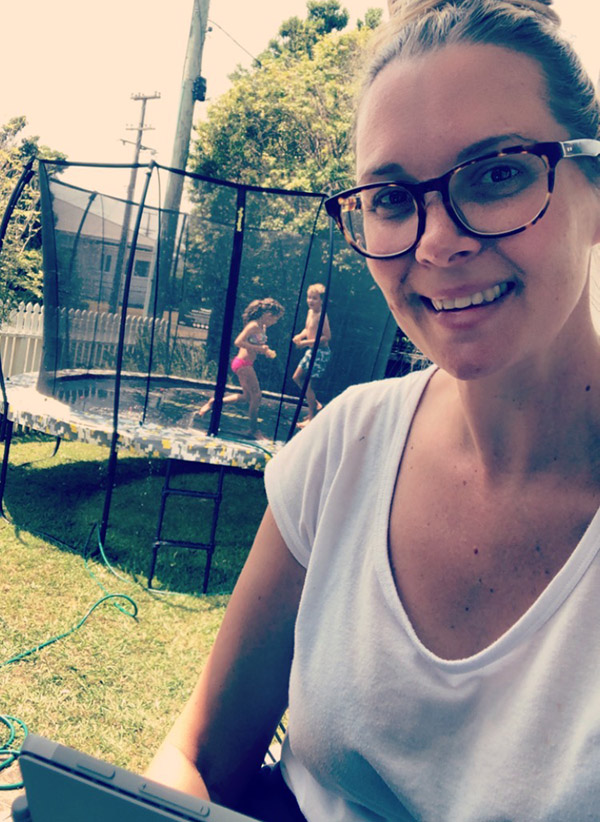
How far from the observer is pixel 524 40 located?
2.72ft

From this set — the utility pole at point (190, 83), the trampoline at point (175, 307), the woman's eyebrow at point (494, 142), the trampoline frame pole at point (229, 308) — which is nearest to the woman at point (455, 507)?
the woman's eyebrow at point (494, 142)

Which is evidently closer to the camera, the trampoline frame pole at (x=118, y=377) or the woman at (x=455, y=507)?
the woman at (x=455, y=507)

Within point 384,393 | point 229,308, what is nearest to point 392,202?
point 384,393

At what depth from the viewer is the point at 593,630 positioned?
2.50 ft

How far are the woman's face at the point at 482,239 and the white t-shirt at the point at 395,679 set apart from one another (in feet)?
0.80

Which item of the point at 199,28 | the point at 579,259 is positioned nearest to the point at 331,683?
the point at 579,259

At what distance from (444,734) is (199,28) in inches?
380

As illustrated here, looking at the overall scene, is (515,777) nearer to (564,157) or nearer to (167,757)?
(167,757)

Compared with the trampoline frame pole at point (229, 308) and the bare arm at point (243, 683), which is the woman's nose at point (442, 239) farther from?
the trampoline frame pole at point (229, 308)

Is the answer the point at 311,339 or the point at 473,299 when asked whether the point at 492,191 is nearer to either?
the point at 473,299

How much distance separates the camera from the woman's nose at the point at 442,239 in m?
0.84

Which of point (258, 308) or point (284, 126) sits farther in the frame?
point (284, 126)

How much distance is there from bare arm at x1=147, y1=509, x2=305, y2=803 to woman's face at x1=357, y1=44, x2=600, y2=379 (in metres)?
0.44

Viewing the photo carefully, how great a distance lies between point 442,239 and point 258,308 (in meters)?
4.54
